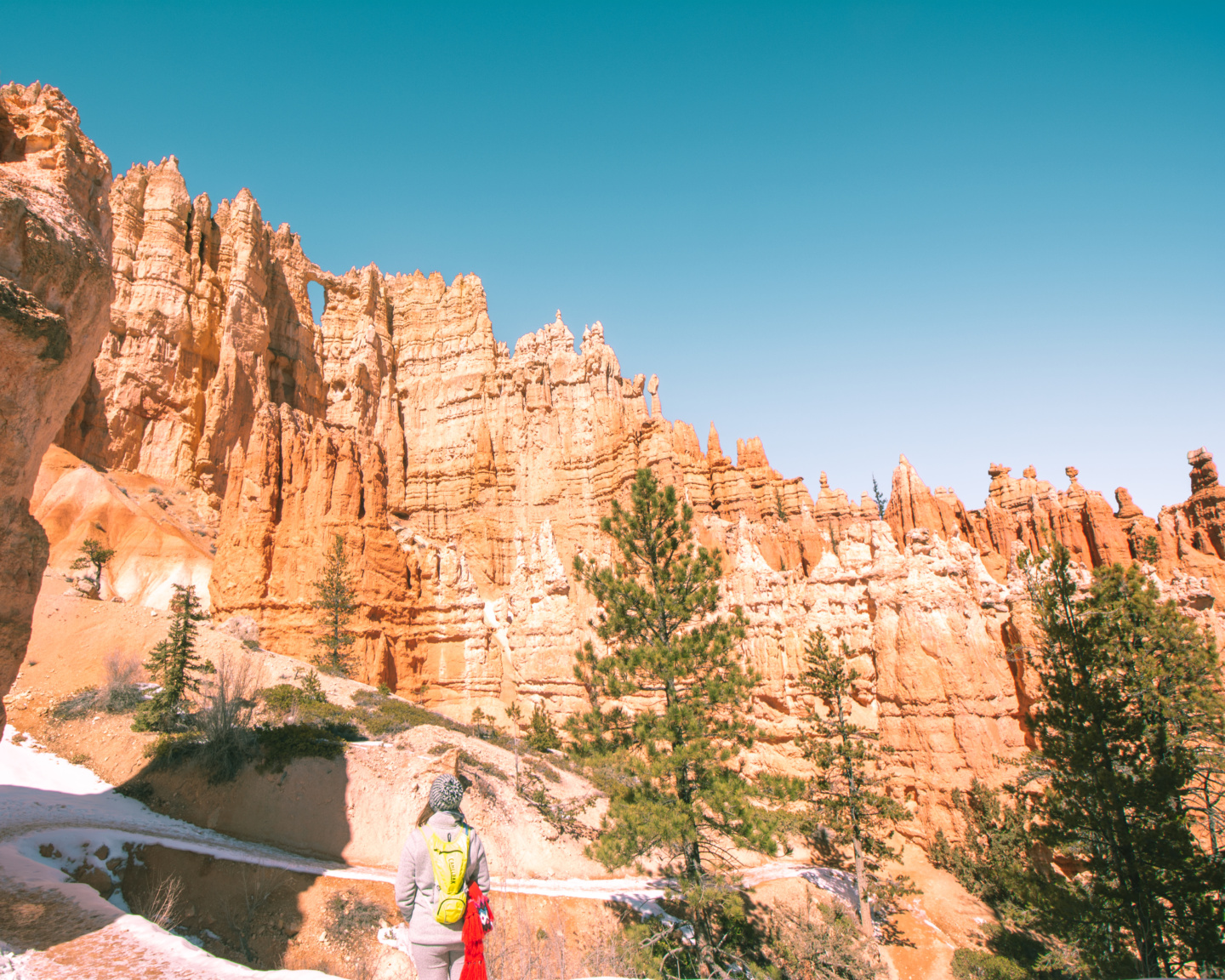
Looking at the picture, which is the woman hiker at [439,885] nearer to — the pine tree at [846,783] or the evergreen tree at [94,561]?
the pine tree at [846,783]

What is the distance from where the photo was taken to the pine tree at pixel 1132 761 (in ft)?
38.4

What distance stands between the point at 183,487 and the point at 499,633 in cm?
2326

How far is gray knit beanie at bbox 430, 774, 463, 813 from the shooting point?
15.6ft

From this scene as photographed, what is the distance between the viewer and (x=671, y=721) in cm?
1230

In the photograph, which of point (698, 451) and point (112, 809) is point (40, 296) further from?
point (698, 451)

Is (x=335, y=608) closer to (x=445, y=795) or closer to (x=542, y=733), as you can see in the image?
(x=542, y=733)

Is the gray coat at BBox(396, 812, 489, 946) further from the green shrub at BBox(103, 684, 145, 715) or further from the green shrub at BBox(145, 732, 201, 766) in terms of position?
the green shrub at BBox(103, 684, 145, 715)

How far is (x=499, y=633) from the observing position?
114ft

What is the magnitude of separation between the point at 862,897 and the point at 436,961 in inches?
667

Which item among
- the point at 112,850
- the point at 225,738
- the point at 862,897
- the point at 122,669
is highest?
the point at 122,669

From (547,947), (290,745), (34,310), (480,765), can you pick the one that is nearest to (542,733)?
(480,765)

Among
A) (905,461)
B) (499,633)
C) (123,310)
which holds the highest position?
(123,310)

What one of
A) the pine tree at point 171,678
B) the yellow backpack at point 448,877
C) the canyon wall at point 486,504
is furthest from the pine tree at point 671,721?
the pine tree at point 171,678

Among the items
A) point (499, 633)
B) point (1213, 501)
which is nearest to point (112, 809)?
point (499, 633)
